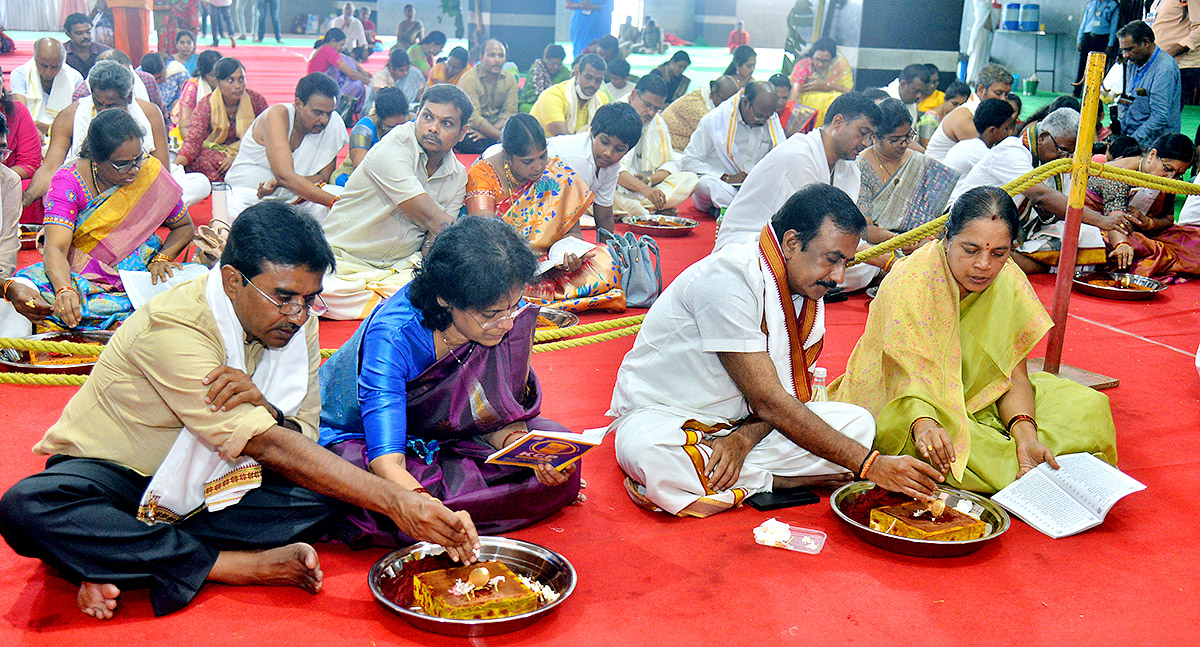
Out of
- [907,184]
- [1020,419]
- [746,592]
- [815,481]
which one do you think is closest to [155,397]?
[746,592]

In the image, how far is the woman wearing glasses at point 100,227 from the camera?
13.8 feet

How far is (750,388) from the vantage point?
309 centimetres

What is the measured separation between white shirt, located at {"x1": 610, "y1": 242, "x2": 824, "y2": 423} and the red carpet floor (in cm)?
34

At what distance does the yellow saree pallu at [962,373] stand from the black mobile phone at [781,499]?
325mm

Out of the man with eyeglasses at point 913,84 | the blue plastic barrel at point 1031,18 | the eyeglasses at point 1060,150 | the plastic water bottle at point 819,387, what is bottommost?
the plastic water bottle at point 819,387

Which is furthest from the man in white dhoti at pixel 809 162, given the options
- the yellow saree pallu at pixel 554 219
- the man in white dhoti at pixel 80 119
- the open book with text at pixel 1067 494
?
the man in white dhoti at pixel 80 119

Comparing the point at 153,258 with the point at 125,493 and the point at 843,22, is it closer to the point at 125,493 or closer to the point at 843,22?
the point at 125,493

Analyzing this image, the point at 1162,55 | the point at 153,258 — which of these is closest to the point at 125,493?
the point at 153,258

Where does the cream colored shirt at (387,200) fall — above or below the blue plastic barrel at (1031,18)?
below

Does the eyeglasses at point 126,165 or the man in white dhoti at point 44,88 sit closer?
the eyeglasses at point 126,165

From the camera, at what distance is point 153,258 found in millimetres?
4730

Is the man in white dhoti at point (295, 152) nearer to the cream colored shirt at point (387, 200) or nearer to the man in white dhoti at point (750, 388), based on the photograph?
the cream colored shirt at point (387, 200)

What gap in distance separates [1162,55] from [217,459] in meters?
9.03

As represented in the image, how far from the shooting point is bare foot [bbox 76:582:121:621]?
2363mm
